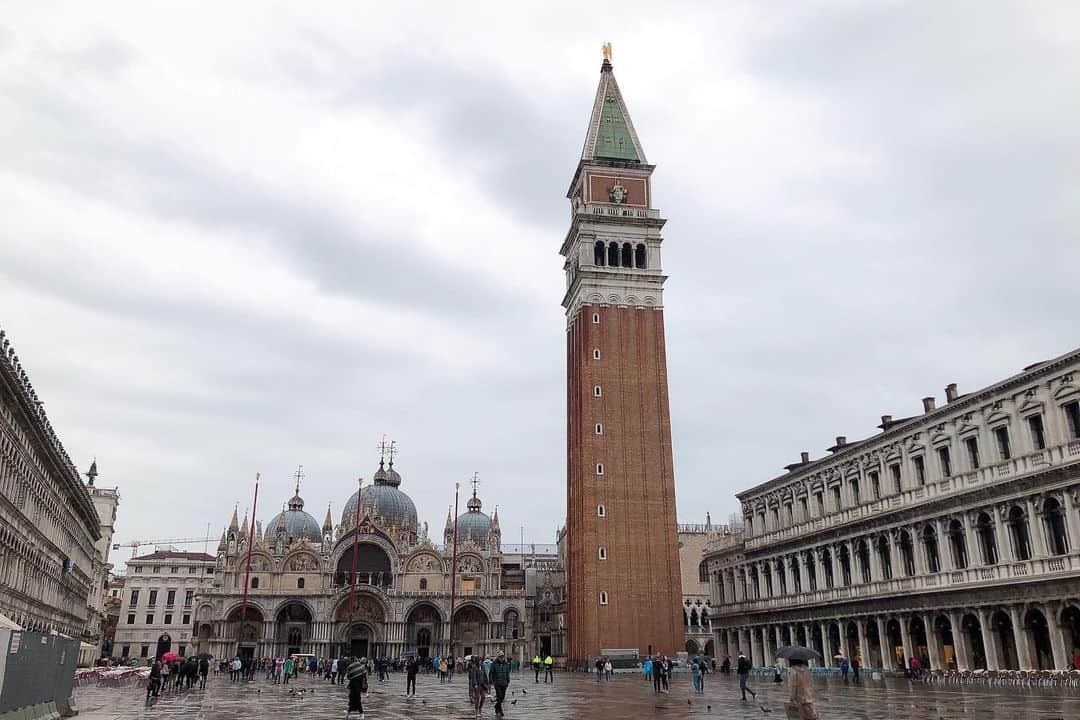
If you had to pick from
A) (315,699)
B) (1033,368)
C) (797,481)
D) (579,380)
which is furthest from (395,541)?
(1033,368)

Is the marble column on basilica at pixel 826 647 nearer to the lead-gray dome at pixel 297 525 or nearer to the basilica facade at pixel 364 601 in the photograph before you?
the basilica facade at pixel 364 601

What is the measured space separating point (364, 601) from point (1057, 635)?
195 feet

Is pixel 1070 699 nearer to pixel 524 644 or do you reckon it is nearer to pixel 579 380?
pixel 579 380

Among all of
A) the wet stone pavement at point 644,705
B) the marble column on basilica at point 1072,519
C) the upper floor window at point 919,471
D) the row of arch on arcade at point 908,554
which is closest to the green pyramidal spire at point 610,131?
the row of arch on arcade at point 908,554

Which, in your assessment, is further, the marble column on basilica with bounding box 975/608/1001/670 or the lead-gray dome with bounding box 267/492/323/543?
the lead-gray dome with bounding box 267/492/323/543

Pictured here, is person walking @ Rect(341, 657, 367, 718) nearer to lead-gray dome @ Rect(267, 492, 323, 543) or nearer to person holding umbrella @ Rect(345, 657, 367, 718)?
person holding umbrella @ Rect(345, 657, 367, 718)

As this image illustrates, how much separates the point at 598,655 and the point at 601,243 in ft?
97.3

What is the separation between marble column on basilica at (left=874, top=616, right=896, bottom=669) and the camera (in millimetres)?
40844

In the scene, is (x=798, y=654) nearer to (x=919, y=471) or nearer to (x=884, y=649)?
(x=919, y=471)

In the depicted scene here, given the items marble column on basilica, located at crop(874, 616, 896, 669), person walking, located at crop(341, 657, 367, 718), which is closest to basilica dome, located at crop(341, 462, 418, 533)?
marble column on basilica, located at crop(874, 616, 896, 669)

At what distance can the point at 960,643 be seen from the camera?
35.8 meters

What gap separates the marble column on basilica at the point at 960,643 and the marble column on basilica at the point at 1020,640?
2.73 m

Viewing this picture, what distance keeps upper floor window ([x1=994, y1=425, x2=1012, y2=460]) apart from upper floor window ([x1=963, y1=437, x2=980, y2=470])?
3.90ft

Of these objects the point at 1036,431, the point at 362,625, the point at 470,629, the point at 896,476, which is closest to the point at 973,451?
the point at 1036,431
